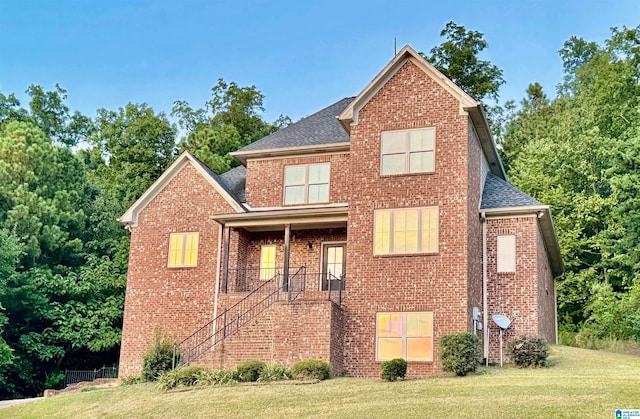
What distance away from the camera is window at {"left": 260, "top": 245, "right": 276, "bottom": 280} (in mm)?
26453

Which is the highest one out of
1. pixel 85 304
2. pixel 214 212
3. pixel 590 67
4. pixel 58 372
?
pixel 590 67

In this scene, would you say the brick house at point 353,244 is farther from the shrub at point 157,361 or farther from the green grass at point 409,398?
the green grass at point 409,398

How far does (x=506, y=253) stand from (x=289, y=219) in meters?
6.86

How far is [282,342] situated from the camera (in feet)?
73.8

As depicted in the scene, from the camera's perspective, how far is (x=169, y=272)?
26.9 m

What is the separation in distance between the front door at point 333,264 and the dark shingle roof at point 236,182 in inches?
151

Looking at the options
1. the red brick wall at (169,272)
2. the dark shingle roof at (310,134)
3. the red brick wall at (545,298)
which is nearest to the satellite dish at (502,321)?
the red brick wall at (545,298)

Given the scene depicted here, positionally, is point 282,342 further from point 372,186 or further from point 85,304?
point 85,304

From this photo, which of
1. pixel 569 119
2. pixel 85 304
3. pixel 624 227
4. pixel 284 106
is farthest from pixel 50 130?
pixel 624 227

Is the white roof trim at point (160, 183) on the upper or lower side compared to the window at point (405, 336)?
upper

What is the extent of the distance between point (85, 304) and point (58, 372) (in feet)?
10.4

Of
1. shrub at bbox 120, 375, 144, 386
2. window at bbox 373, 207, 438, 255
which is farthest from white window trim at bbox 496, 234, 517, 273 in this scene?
shrub at bbox 120, 375, 144, 386

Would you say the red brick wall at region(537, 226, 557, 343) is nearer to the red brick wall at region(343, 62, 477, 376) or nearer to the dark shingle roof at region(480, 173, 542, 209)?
the dark shingle roof at region(480, 173, 542, 209)

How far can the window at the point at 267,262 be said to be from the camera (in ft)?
86.8
